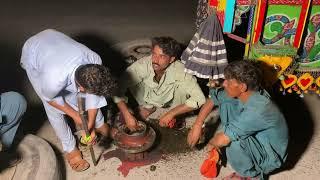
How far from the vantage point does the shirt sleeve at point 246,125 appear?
8.56ft

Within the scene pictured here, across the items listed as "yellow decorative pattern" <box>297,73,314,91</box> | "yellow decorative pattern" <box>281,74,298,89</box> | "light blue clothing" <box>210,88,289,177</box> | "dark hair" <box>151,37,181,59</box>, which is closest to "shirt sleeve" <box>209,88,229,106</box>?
"light blue clothing" <box>210,88,289,177</box>

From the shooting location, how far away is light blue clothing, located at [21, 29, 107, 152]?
273cm

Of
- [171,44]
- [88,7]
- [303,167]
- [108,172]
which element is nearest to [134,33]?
[88,7]

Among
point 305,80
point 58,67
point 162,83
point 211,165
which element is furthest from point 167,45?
point 305,80

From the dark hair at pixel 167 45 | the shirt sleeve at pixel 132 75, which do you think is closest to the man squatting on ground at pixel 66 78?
the shirt sleeve at pixel 132 75

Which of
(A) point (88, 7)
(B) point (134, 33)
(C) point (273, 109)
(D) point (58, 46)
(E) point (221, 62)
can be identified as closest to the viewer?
(C) point (273, 109)

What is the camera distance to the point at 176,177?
327 cm

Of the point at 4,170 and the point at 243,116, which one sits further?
the point at 4,170

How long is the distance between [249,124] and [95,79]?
125 cm

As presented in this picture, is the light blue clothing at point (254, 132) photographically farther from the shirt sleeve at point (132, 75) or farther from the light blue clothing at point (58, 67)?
the light blue clothing at point (58, 67)

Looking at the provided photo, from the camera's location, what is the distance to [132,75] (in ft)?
11.9

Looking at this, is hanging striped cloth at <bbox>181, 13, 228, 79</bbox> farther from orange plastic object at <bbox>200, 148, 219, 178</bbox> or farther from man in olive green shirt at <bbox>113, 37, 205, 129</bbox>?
orange plastic object at <bbox>200, 148, 219, 178</bbox>

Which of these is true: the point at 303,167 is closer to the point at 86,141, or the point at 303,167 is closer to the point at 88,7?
the point at 86,141

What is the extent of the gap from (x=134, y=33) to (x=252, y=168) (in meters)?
4.15
